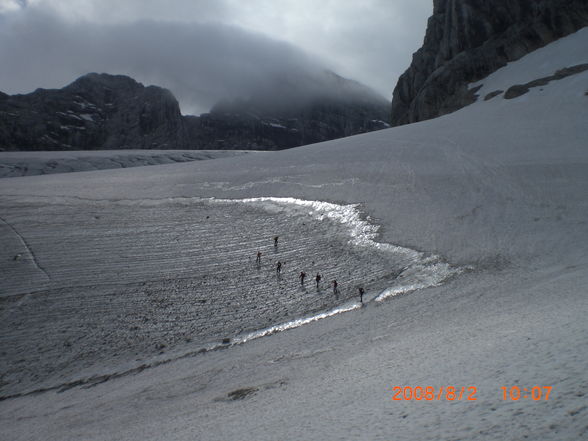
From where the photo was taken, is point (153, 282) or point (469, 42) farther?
point (469, 42)

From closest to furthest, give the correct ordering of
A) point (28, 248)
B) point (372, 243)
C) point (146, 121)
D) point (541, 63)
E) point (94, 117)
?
point (372, 243) < point (28, 248) < point (541, 63) < point (94, 117) < point (146, 121)

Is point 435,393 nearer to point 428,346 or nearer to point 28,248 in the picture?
point 428,346

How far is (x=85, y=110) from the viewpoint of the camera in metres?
130

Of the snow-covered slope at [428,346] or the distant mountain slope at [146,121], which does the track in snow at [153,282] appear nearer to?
the snow-covered slope at [428,346]

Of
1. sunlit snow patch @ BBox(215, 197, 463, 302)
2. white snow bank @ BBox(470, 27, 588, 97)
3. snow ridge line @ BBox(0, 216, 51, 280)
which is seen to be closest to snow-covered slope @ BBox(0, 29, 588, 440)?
sunlit snow patch @ BBox(215, 197, 463, 302)

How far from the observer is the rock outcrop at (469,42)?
2461 inches

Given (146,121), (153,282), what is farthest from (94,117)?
(153,282)

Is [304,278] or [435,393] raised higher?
[435,393]

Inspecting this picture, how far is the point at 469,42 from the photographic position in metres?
71.1

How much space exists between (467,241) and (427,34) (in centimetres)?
7246

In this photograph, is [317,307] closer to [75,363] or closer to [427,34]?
[75,363]

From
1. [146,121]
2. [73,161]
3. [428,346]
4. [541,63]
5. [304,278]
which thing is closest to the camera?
[428,346]

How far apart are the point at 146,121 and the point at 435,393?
136 m

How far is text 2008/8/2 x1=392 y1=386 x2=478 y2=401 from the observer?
22.0 ft
